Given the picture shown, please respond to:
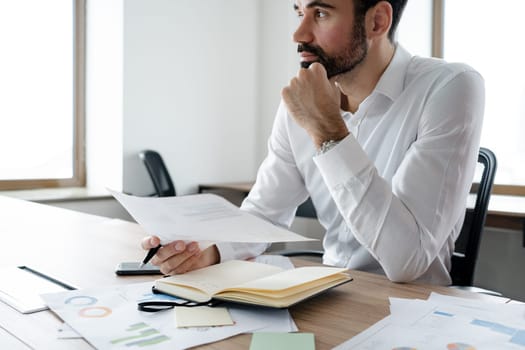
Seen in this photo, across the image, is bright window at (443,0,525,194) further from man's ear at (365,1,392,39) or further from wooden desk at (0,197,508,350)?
wooden desk at (0,197,508,350)

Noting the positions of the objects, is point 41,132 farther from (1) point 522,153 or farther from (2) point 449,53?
(1) point 522,153

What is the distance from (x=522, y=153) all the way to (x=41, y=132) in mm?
3033

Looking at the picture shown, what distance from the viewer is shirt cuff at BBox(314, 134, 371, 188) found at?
936 mm

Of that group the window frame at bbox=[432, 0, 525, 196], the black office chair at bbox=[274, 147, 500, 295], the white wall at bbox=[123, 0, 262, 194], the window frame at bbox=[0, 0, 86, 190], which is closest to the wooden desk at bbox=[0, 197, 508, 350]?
the black office chair at bbox=[274, 147, 500, 295]

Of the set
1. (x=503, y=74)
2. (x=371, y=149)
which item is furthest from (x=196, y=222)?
(x=503, y=74)

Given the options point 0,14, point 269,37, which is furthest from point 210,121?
point 0,14

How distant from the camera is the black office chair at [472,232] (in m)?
1.23

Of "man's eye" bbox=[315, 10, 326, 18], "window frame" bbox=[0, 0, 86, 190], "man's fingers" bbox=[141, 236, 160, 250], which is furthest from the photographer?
"window frame" bbox=[0, 0, 86, 190]

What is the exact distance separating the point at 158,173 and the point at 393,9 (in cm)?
221

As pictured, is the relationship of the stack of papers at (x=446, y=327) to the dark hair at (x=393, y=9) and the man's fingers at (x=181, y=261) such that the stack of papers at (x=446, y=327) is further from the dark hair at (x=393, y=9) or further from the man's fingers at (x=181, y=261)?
the dark hair at (x=393, y=9)

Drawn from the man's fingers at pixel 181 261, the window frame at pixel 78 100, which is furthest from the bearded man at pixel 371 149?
the window frame at pixel 78 100

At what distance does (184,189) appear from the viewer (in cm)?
353

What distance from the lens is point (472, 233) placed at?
124 cm

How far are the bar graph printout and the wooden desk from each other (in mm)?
20
